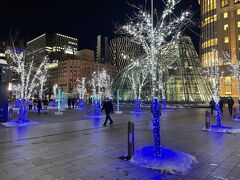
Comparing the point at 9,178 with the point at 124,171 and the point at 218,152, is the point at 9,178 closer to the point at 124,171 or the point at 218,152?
the point at 124,171

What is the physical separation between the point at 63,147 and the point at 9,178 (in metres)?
3.41

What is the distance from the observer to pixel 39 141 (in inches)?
396

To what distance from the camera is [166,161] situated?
6445 millimetres

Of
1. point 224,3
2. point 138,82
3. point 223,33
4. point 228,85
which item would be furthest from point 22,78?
point 224,3

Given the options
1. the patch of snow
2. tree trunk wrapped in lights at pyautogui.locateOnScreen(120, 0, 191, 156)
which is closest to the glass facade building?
tree trunk wrapped in lights at pyautogui.locateOnScreen(120, 0, 191, 156)

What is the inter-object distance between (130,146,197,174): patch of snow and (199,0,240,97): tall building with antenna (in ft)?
213

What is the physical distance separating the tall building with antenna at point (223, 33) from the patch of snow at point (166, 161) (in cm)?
6498

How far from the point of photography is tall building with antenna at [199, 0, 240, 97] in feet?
227

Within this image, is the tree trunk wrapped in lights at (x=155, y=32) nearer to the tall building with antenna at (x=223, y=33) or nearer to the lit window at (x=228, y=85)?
the tall building with antenna at (x=223, y=33)

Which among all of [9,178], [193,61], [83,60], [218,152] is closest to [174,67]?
[193,61]

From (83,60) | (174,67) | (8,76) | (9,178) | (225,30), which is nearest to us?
(9,178)

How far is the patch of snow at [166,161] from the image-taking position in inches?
237

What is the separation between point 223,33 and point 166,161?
7997cm

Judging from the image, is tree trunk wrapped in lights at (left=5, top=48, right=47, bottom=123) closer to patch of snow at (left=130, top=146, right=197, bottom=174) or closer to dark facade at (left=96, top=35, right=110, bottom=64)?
patch of snow at (left=130, top=146, right=197, bottom=174)
